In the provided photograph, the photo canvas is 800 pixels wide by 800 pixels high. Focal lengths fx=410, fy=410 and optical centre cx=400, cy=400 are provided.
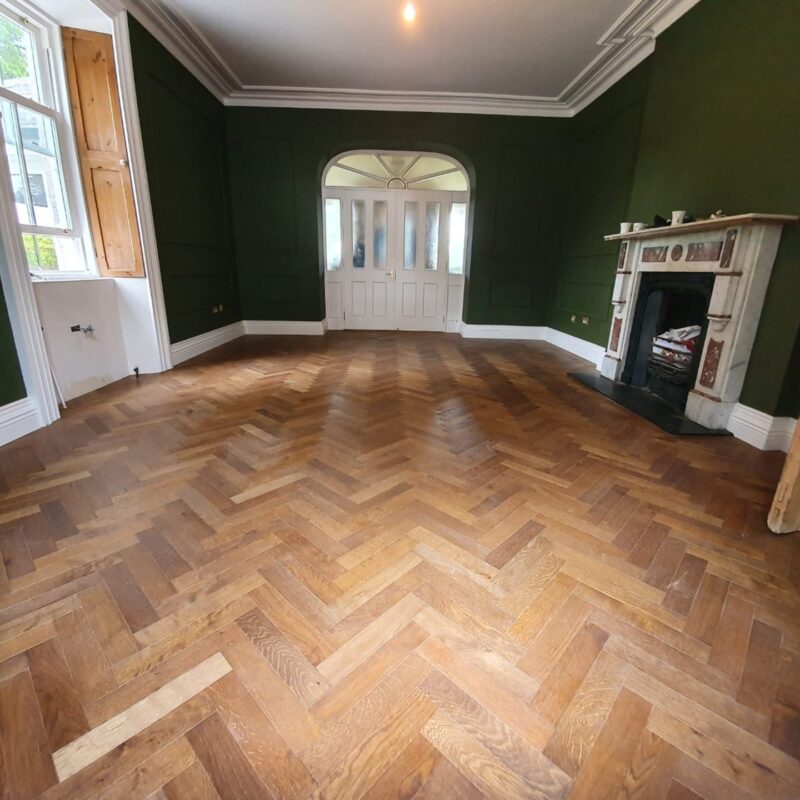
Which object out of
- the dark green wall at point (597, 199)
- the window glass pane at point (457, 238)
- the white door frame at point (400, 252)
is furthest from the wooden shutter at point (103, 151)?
the dark green wall at point (597, 199)

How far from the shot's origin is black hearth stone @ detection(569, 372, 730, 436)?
2707 millimetres

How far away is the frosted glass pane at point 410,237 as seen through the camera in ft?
20.9

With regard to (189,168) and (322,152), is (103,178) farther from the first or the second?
(322,152)

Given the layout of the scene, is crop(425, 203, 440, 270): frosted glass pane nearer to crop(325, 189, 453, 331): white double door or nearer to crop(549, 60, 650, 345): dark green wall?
crop(325, 189, 453, 331): white double door

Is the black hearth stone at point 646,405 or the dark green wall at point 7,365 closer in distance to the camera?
the dark green wall at point 7,365

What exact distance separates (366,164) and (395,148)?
1.16 metres

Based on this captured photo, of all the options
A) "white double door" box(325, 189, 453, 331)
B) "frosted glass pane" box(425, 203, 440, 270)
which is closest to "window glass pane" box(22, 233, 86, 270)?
"white double door" box(325, 189, 453, 331)

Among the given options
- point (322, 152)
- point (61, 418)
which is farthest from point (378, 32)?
point (61, 418)

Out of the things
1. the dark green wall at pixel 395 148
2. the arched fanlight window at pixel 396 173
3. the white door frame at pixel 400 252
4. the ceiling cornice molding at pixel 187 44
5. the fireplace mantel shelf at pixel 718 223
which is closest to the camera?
the fireplace mantel shelf at pixel 718 223

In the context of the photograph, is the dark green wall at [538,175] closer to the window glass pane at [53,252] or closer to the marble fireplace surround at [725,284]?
the marble fireplace surround at [725,284]

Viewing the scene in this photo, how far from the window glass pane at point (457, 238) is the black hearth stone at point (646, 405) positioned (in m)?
3.15

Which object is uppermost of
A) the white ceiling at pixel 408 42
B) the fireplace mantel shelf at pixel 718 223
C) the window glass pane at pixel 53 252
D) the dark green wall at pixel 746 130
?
the white ceiling at pixel 408 42

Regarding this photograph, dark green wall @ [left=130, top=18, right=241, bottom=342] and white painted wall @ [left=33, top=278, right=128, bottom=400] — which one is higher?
dark green wall @ [left=130, top=18, right=241, bottom=342]

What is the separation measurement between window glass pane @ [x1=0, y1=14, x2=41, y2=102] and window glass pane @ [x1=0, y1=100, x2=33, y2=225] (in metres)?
0.18
